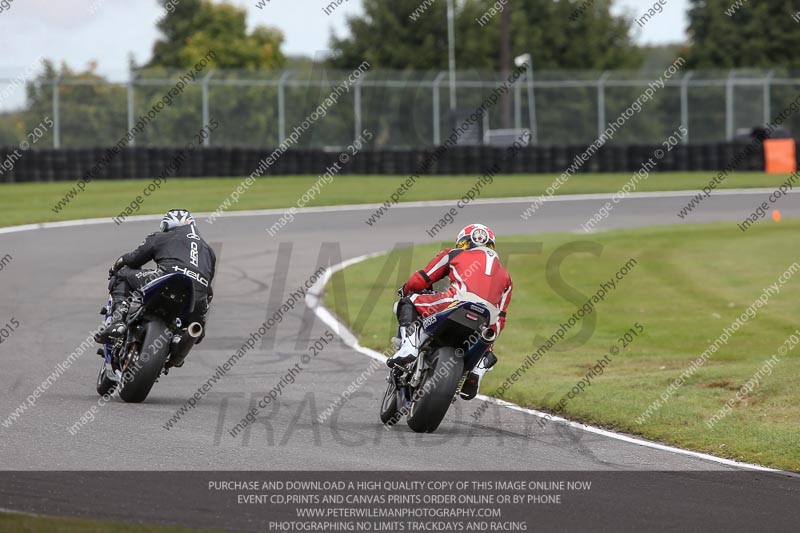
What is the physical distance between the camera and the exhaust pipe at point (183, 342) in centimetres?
1015

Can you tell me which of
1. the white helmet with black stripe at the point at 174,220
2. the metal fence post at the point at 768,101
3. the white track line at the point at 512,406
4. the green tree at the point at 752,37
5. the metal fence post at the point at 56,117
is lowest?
the white track line at the point at 512,406

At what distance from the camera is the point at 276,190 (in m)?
31.5

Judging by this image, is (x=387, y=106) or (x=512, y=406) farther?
(x=387, y=106)

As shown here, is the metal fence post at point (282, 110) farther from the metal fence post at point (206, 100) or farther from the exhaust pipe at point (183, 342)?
the exhaust pipe at point (183, 342)

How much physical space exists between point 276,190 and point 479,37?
124 ft

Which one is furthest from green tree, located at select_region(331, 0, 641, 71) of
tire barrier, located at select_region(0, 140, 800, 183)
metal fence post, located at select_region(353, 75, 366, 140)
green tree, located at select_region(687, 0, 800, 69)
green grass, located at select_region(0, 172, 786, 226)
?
green grass, located at select_region(0, 172, 786, 226)

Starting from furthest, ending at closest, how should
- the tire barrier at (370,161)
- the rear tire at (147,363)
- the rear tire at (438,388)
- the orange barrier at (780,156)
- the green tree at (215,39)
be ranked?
1. the green tree at (215,39)
2. the orange barrier at (780,156)
3. the tire barrier at (370,161)
4. the rear tire at (147,363)
5. the rear tire at (438,388)

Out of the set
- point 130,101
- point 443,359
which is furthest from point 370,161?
point 443,359

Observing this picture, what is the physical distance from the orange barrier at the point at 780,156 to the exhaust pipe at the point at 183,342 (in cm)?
2843

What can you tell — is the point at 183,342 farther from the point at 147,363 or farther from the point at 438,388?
the point at 438,388

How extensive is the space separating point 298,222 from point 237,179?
8515 mm

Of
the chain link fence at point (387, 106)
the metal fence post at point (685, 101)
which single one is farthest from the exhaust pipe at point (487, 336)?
the metal fence post at point (685, 101)
